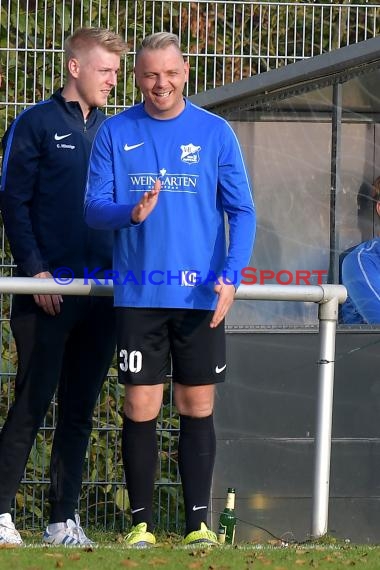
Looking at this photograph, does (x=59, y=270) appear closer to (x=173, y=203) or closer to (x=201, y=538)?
(x=173, y=203)

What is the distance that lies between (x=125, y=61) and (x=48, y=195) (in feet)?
6.97

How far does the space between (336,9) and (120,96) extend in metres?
1.37

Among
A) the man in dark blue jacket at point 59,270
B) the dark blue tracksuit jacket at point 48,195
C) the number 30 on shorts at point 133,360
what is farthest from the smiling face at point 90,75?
the number 30 on shorts at point 133,360

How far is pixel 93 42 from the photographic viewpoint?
19.3 feet

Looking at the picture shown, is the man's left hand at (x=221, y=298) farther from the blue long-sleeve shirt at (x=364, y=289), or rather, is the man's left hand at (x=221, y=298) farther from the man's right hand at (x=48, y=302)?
the blue long-sleeve shirt at (x=364, y=289)

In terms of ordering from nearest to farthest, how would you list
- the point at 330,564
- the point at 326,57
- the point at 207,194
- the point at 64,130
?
the point at 330,564 → the point at 207,194 → the point at 64,130 → the point at 326,57

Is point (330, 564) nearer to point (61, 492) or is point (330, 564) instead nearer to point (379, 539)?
point (61, 492)

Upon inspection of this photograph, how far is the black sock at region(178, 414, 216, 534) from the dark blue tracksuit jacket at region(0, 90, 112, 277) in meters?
0.83

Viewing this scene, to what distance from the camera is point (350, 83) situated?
273 inches

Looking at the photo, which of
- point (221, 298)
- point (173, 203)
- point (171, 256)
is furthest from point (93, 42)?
point (221, 298)

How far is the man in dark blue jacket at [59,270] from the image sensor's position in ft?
18.7

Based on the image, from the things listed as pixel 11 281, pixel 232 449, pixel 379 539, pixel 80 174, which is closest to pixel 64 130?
Answer: pixel 80 174

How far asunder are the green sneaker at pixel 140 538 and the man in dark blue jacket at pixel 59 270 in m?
0.48

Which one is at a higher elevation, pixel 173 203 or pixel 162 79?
pixel 162 79
